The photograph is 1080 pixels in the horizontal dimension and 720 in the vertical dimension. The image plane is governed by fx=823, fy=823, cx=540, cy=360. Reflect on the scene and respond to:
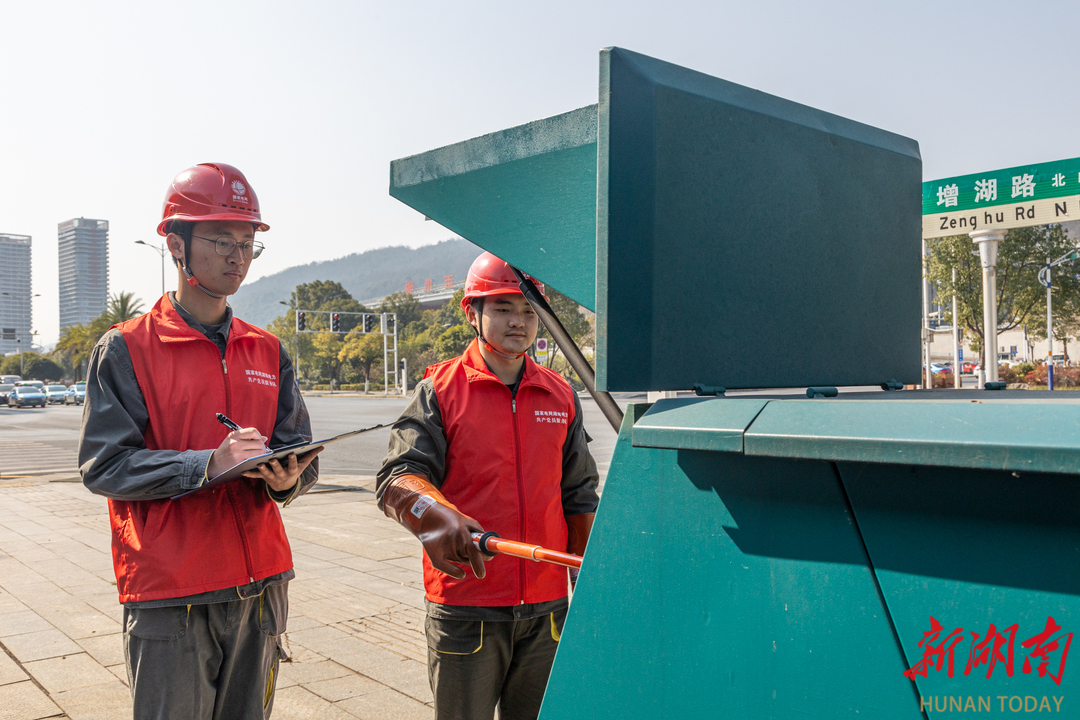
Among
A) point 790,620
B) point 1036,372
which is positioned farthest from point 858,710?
point 1036,372

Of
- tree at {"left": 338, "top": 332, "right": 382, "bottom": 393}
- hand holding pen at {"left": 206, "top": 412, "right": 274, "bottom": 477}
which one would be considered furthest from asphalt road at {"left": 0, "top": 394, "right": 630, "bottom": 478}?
tree at {"left": 338, "top": 332, "right": 382, "bottom": 393}

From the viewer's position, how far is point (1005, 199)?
1469 centimetres

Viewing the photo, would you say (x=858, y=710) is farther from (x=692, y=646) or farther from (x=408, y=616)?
(x=408, y=616)

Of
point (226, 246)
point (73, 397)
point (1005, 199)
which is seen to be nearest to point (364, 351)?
point (73, 397)

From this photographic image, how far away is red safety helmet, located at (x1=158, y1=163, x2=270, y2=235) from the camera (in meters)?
2.35

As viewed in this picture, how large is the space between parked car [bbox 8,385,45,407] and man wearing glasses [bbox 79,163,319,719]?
5216 centimetres

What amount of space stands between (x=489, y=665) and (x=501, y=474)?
1.82 feet

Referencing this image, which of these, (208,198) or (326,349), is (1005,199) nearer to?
(208,198)

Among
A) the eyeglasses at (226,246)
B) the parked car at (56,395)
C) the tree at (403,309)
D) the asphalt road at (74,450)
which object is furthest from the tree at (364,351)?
the eyeglasses at (226,246)

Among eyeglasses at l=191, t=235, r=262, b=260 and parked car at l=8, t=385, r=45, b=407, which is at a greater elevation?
eyeglasses at l=191, t=235, r=262, b=260

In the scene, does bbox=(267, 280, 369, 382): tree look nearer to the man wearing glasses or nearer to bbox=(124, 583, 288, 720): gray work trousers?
the man wearing glasses

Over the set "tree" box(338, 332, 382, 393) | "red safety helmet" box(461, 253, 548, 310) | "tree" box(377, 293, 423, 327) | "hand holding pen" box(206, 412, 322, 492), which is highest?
"tree" box(377, 293, 423, 327)

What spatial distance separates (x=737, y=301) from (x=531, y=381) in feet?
3.85

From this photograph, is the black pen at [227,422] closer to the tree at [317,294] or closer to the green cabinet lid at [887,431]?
the green cabinet lid at [887,431]
